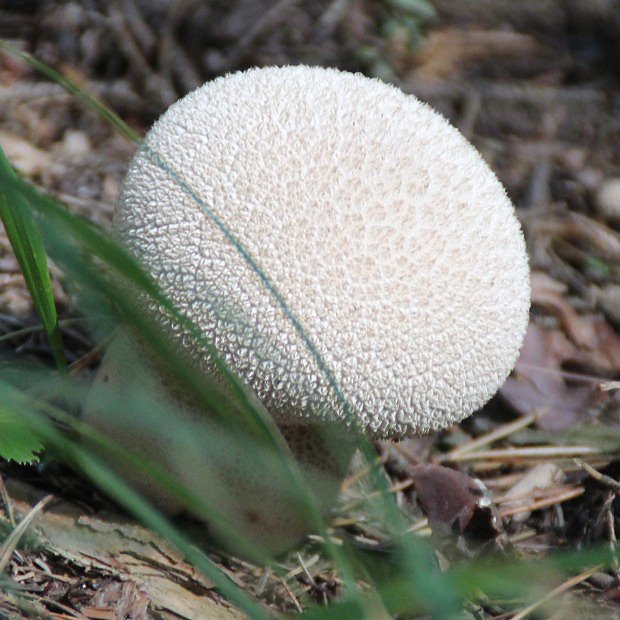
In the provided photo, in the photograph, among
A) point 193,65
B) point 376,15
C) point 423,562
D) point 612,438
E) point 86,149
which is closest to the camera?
point 423,562

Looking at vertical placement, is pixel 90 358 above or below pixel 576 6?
below

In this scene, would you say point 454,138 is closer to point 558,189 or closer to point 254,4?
point 558,189

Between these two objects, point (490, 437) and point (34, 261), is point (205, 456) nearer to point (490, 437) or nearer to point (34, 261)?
point (34, 261)

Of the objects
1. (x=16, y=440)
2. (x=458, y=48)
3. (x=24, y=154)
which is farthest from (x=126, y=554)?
(x=458, y=48)

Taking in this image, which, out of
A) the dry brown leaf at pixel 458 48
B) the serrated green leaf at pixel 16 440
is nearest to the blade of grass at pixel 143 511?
the serrated green leaf at pixel 16 440

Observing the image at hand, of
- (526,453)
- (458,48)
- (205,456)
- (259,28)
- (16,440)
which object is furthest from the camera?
(458,48)

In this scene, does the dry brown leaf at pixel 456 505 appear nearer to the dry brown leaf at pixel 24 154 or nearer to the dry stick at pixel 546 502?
the dry stick at pixel 546 502

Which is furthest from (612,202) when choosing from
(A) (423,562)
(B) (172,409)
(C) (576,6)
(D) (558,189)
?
(A) (423,562)
